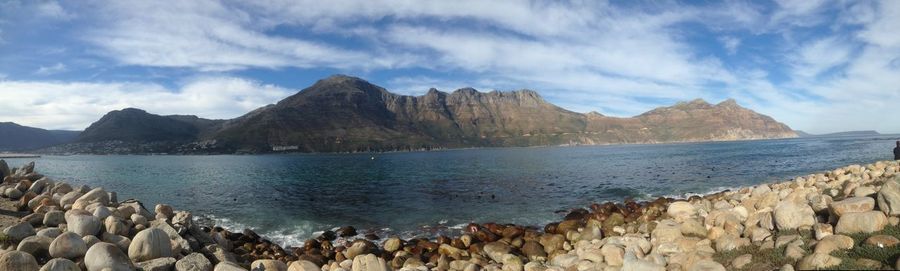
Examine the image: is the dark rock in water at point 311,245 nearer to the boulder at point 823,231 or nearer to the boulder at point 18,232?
the boulder at point 18,232

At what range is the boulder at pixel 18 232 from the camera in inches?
563

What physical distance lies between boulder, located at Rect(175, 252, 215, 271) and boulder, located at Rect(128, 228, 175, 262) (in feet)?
4.12

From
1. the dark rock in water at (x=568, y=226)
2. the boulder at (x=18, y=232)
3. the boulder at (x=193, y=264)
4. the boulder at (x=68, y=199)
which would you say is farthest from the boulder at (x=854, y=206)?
the boulder at (x=68, y=199)

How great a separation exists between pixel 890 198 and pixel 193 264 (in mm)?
20603

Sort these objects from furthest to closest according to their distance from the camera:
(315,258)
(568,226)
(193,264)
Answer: (568,226) → (315,258) → (193,264)

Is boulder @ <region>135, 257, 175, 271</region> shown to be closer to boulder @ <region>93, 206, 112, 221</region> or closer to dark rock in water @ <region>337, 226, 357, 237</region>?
boulder @ <region>93, 206, 112, 221</region>

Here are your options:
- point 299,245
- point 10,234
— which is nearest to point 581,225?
point 299,245

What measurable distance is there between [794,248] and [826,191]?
49.3 feet

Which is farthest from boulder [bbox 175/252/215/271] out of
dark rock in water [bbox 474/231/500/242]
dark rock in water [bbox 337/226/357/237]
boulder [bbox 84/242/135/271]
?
dark rock in water [bbox 337/226/357/237]

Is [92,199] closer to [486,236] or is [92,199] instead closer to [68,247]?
[68,247]

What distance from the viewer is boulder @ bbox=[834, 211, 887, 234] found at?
38.3 ft

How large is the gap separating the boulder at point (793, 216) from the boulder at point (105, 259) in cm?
2007

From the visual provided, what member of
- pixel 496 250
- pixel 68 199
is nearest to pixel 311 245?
pixel 496 250

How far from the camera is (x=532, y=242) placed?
23.7 meters
